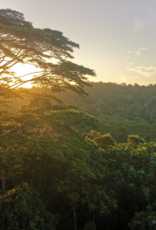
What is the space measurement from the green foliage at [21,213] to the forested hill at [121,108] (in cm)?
2251

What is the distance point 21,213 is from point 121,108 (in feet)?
232

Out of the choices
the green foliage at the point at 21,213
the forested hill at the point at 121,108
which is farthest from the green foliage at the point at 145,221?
the forested hill at the point at 121,108

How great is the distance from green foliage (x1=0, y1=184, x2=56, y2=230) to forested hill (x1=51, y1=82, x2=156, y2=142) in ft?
73.8

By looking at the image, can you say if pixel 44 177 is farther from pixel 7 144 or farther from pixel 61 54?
pixel 61 54

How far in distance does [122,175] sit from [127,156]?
1.55 m

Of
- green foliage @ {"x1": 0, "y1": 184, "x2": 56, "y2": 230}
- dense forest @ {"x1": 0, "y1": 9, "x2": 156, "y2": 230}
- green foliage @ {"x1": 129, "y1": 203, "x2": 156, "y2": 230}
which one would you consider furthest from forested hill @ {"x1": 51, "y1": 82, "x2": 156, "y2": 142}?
green foliage @ {"x1": 0, "y1": 184, "x2": 56, "y2": 230}

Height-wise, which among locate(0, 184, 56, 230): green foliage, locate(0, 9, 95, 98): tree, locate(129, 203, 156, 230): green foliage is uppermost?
locate(0, 9, 95, 98): tree

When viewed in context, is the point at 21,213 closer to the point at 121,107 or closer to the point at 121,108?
the point at 121,108

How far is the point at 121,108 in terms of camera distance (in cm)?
7262

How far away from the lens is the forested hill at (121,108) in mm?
31328

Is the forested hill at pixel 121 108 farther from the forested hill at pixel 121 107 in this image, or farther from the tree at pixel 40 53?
the tree at pixel 40 53

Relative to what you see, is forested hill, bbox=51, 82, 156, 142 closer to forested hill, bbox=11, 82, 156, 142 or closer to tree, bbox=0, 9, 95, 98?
forested hill, bbox=11, 82, 156, 142

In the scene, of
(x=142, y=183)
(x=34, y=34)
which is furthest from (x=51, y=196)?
(x=34, y=34)

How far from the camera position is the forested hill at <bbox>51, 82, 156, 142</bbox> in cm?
3133
